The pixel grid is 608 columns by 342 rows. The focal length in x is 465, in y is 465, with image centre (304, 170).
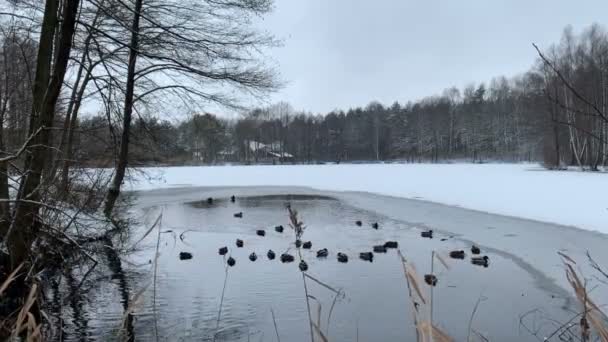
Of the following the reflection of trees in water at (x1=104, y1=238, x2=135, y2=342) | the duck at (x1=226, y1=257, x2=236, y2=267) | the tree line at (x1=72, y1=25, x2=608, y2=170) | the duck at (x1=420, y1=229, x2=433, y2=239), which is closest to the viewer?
the reflection of trees in water at (x1=104, y1=238, x2=135, y2=342)

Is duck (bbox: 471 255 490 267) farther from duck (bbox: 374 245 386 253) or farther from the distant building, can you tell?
the distant building

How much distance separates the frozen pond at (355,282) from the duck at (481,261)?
0.16 metres

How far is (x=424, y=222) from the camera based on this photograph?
13906 mm

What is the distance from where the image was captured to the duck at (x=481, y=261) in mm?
8492

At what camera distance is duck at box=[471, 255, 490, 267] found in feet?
27.9

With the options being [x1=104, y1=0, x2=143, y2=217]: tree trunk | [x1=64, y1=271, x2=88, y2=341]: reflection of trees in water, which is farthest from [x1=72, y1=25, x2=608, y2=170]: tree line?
[x1=64, y1=271, x2=88, y2=341]: reflection of trees in water

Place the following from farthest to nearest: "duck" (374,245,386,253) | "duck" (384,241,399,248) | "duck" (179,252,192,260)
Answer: "duck" (384,241,399,248) → "duck" (374,245,386,253) → "duck" (179,252,192,260)

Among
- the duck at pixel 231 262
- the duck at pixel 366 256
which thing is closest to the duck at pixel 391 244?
the duck at pixel 366 256

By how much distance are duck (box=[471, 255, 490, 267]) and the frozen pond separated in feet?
0.52

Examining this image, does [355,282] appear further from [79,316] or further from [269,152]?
[269,152]

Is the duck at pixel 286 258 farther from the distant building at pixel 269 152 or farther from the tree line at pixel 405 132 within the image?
the distant building at pixel 269 152

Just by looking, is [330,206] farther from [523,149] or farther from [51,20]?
[523,149]

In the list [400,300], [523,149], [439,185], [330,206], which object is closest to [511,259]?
[400,300]

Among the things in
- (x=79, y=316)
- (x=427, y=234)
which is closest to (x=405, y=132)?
(x=427, y=234)
